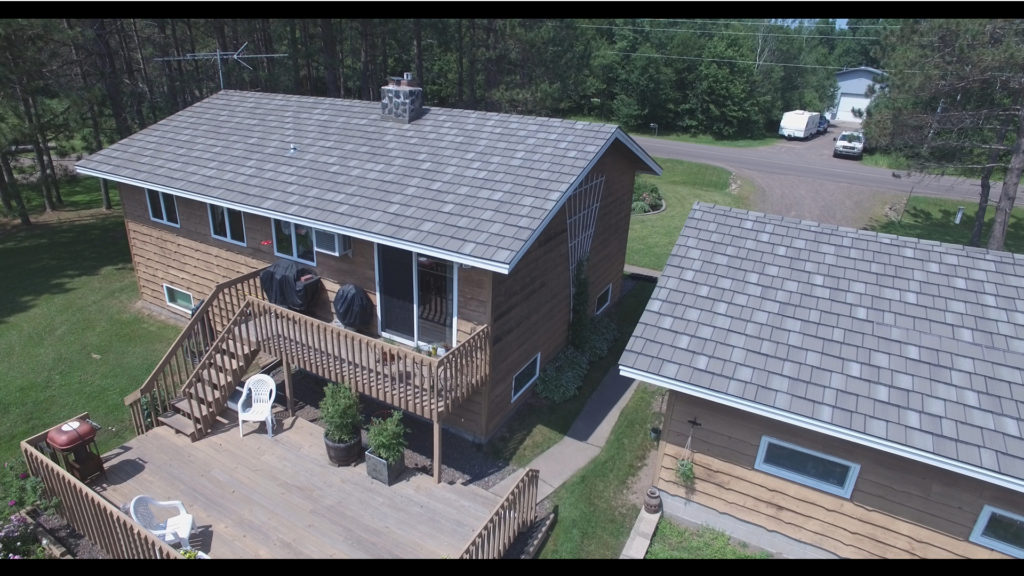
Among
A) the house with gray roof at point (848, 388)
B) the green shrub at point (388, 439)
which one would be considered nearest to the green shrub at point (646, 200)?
the house with gray roof at point (848, 388)

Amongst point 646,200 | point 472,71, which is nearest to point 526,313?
point 646,200

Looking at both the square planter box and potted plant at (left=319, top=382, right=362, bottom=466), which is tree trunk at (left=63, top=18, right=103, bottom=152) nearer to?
potted plant at (left=319, top=382, right=362, bottom=466)

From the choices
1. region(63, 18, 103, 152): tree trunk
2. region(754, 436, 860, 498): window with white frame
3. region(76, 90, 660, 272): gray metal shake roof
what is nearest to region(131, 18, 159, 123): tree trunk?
region(63, 18, 103, 152): tree trunk

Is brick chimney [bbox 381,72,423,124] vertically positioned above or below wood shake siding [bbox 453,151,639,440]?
above

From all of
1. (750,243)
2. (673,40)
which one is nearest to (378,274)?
(750,243)

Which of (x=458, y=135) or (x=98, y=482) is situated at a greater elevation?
(x=458, y=135)

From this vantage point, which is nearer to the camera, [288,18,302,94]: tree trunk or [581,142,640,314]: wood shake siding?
[581,142,640,314]: wood shake siding

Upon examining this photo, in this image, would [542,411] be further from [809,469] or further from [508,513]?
[809,469]
